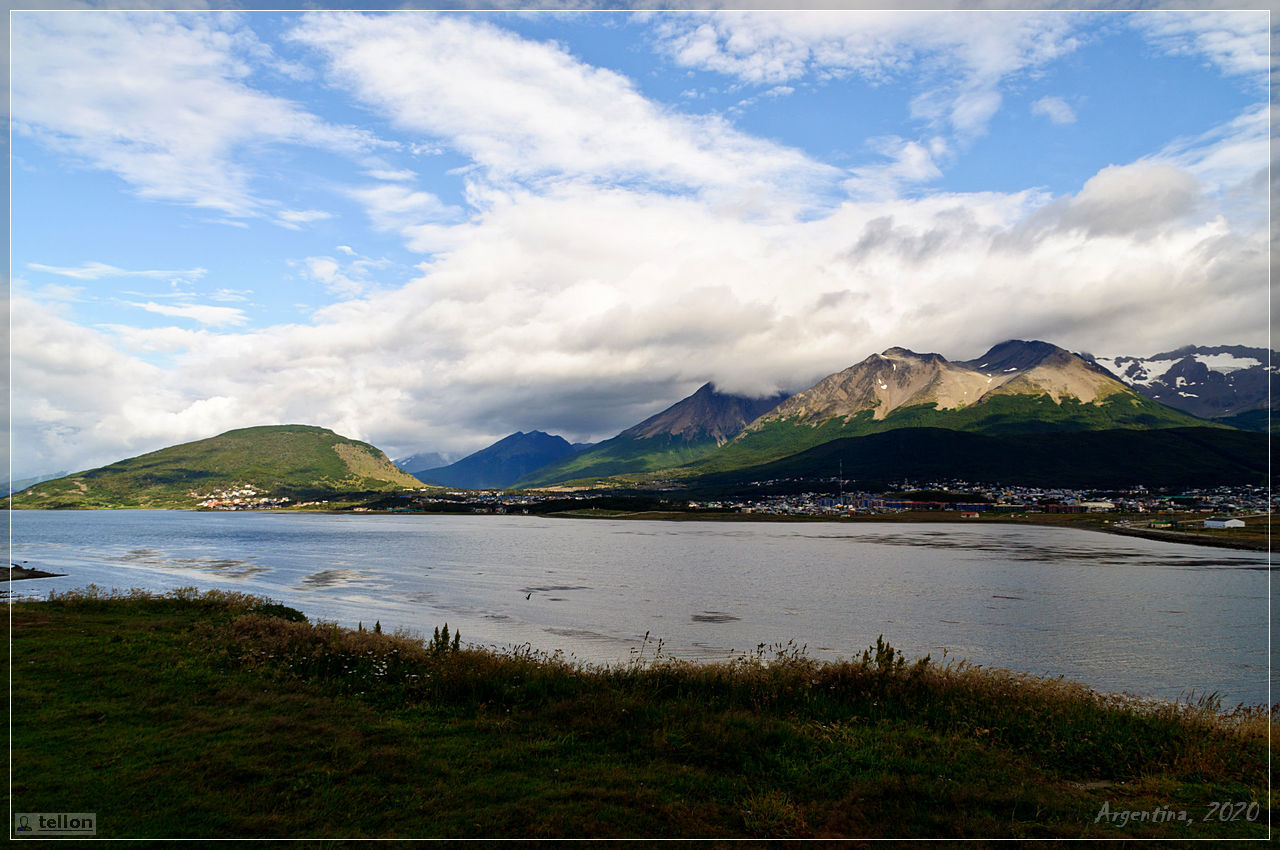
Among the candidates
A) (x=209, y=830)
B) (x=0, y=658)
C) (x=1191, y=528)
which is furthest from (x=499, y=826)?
(x=1191, y=528)

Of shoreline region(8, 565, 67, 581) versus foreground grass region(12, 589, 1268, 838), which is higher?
foreground grass region(12, 589, 1268, 838)

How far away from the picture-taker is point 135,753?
1218 centimetres

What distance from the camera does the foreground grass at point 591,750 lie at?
1012 cm

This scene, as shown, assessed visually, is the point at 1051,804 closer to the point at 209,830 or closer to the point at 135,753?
the point at 209,830

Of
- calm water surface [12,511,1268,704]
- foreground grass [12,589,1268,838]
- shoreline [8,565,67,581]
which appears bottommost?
calm water surface [12,511,1268,704]

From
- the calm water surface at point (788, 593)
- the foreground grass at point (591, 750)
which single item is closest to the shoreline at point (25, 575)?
the calm water surface at point (788, 593)

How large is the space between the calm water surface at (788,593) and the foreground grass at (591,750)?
1561cm

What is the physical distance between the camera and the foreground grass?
1012 centimetres

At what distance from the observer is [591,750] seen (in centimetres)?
1316

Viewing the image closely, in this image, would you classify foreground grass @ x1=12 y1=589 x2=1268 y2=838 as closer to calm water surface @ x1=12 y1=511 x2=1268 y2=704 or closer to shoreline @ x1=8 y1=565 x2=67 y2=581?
calm water surface @ x1=12 y1=511 x2=1268 y2=704

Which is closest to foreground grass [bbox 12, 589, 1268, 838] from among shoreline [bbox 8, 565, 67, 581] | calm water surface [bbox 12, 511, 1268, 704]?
calm water surface [bbox 12, 511, 1268, 704]

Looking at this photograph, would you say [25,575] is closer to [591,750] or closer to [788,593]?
[788,593]

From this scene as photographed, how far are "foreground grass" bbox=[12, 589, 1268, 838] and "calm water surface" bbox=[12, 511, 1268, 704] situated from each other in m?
15.6

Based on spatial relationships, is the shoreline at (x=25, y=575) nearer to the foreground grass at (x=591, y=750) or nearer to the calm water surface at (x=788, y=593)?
the calm water surface at (x=788, y=593)
